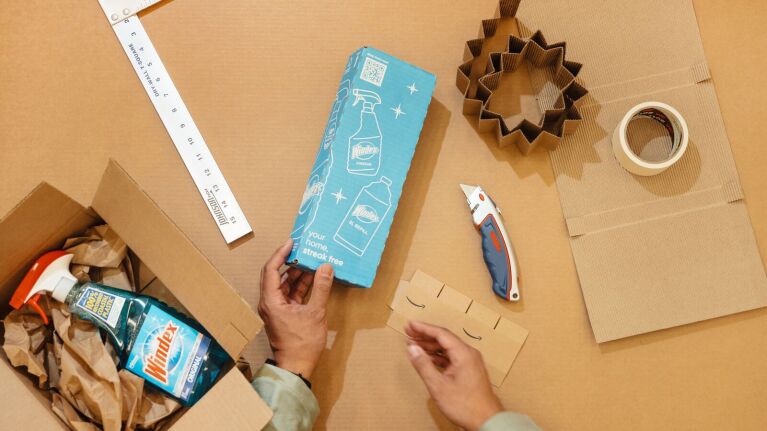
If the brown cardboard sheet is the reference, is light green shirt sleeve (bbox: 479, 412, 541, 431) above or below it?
below

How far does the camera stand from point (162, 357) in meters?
0.70

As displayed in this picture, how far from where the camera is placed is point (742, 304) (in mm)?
847

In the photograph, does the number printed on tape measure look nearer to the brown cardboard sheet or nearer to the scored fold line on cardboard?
the scored fold line on cardboard

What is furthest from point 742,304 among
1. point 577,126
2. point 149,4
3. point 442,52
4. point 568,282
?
point 149,4

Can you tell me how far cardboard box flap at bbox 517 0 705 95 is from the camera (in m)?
0.89

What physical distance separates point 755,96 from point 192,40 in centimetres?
91

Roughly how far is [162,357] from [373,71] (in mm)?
486

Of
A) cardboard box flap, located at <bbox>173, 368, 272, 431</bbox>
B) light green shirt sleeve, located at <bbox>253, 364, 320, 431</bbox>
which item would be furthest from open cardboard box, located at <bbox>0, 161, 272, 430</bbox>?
light green shirt sleeve, located at <bbox>253, 364, 320, 431</bbox>

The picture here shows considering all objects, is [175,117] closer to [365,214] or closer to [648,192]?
[365,214]

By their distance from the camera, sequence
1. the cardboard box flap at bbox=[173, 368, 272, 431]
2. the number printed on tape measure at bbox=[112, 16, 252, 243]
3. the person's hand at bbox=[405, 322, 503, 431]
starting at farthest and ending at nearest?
1. the number printed on tape measure at bbox=[112, 16, 252, 243]
2. the person's hand at bbox=[405, 322, 503, 431]
3. the cardboard box flap at bbox=[173, 368, 272, 431]

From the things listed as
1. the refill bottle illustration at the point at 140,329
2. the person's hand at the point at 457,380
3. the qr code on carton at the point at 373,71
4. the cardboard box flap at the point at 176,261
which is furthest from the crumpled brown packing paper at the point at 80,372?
the qr code on carton at the point at 373,71

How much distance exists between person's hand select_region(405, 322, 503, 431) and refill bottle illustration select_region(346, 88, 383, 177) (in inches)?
9.2

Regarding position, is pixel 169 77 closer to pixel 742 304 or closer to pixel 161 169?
pixel 161 169

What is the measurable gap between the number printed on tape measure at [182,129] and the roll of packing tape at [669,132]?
1.90ft
